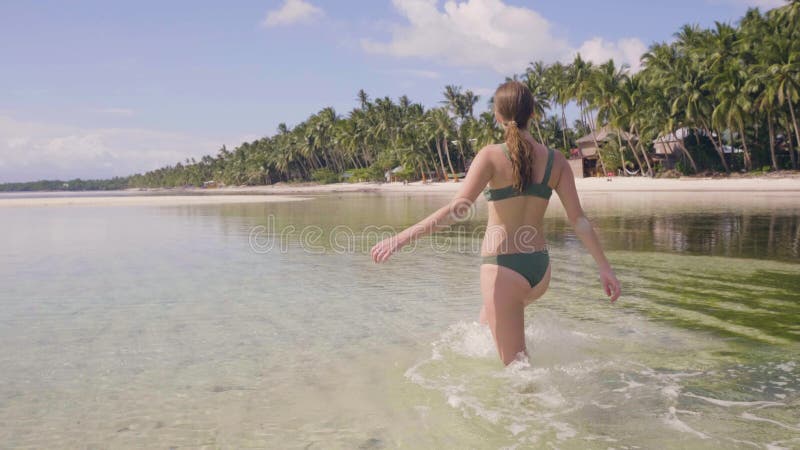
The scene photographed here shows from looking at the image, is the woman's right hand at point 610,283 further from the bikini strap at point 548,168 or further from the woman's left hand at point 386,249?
the woman's left hand at point 386,249

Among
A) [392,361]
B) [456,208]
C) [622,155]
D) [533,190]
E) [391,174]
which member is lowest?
[392,361]

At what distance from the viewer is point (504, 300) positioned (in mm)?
3732

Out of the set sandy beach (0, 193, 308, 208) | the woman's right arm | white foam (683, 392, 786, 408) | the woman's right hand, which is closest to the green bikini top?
the woman's right arm

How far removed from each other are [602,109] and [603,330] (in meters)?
58.5

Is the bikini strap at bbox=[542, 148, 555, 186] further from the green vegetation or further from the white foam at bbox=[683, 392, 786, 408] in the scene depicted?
the green vegetation

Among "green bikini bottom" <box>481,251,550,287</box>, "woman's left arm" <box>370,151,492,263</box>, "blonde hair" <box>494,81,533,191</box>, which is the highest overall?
"blonde hair" <box>494,81,533,191</box>

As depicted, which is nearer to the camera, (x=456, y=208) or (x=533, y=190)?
(x=456, y=208)

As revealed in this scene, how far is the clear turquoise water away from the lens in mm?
3535

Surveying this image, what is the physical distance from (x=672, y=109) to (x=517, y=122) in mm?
52888

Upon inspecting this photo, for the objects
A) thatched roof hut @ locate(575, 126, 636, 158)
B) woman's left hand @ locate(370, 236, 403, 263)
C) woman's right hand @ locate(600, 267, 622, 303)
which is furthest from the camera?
thatched roof hut @ locate(575, 126, 636, 158)

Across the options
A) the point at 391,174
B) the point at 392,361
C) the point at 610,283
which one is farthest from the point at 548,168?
the point at 391,174

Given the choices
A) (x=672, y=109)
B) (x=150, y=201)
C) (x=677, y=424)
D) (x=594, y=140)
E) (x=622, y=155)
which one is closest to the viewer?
(x=677, y=424)

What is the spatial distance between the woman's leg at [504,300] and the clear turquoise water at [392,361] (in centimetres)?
37

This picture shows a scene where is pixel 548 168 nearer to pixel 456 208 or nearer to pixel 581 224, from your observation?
pixel 581 224
